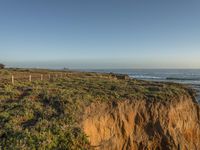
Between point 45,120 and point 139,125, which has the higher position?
point 45,120

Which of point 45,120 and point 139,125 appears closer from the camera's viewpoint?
point 45,120

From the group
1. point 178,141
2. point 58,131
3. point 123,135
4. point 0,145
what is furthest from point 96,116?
point 178,141

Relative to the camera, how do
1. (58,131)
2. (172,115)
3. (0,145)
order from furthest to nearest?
1. (172,115)
2. (58,131)
3. (0,145)

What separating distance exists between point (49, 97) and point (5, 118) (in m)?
3.86

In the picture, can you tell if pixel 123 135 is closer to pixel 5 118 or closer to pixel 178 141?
pixel 178 141

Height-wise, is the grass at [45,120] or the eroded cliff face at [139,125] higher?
the grass at [45,120]

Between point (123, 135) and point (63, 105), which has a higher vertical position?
point (63, 105)

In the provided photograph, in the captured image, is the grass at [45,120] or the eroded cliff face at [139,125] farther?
the eroded cliff face at [139,125]

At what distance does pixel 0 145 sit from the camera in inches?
300

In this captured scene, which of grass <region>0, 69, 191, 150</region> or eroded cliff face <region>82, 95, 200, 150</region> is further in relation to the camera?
eroded cliff face <region>82, 95, 200, 150</region>

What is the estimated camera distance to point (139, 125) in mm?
13406

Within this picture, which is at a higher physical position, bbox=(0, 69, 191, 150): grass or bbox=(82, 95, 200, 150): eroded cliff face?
bbox=(0, 69, 191, 150): grass

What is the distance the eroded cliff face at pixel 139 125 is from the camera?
37.2 feet

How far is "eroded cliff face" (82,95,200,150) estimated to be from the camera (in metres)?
11.3
